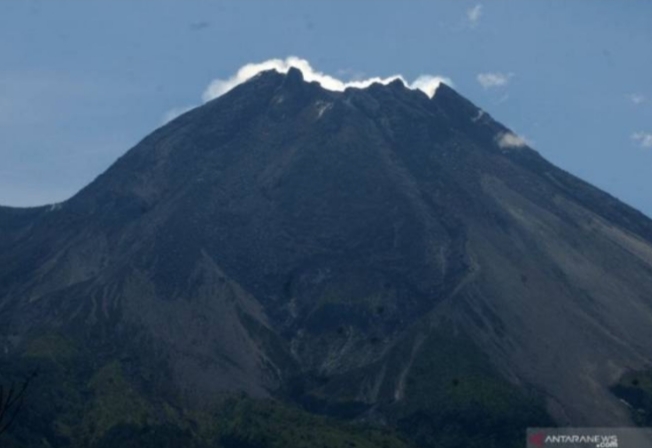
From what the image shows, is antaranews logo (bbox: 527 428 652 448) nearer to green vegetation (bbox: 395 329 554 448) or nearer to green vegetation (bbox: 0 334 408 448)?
green vegetation (bbox: 395 329 554 448)

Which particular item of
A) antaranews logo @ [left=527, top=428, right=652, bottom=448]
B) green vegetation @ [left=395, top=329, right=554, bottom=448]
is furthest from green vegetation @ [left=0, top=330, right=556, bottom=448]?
antaranews logo @ [left=527, top=428, right=652, bottom=448]

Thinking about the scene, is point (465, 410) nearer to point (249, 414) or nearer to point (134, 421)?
point (249, 414)

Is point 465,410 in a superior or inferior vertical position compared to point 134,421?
inferior

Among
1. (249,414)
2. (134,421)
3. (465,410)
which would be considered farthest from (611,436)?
(134,421)

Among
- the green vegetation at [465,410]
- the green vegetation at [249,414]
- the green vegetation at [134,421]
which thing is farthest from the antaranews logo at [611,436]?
the green vegetation at [134,421]

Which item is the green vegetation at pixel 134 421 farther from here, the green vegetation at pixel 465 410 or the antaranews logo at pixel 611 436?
the antaranews logo at pixel 611 436

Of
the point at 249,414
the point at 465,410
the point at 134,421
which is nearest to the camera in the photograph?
the point at 134,421

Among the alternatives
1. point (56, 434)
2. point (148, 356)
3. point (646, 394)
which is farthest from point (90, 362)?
point (646, 394)

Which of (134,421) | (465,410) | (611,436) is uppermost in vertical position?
(134,421)

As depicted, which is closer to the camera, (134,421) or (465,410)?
(134,421)

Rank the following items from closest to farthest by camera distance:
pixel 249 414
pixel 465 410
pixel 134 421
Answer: pixel 134 421 → pixel 249 414 → pixel 465 410

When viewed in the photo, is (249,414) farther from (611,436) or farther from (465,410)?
(611,436)

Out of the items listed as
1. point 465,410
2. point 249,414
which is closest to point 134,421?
point 249,414

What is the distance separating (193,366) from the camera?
647ft
